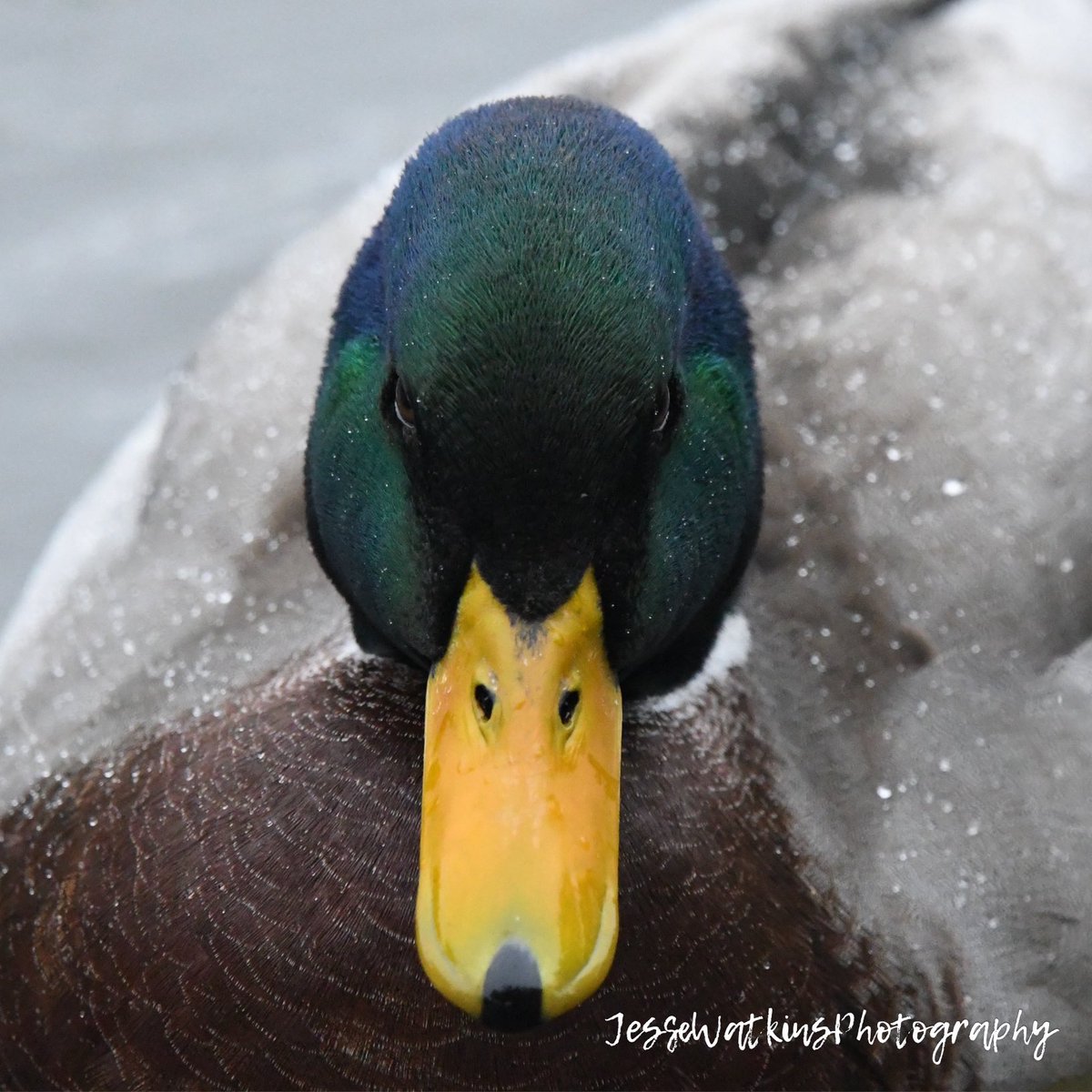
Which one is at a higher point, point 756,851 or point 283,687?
point 283,687

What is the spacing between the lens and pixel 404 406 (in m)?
2.73

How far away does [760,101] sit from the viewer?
446 cm

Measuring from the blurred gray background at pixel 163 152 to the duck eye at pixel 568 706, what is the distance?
3104 millimetres

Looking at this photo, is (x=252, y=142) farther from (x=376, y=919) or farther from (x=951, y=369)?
(x=376, y=919)

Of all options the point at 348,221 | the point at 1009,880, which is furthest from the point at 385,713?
the point at 348,221

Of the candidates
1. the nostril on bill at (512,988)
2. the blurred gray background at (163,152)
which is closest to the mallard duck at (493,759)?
the nostril on bill at (512,988)

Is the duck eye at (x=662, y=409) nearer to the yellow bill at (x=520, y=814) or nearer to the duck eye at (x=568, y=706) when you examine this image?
the yellow bill at (x=520, y=814)

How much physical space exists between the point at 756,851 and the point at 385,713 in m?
0.58

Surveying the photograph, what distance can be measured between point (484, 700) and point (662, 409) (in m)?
0.41

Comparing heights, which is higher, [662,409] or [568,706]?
[662,409]

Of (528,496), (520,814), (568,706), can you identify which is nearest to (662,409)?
(528,496)
